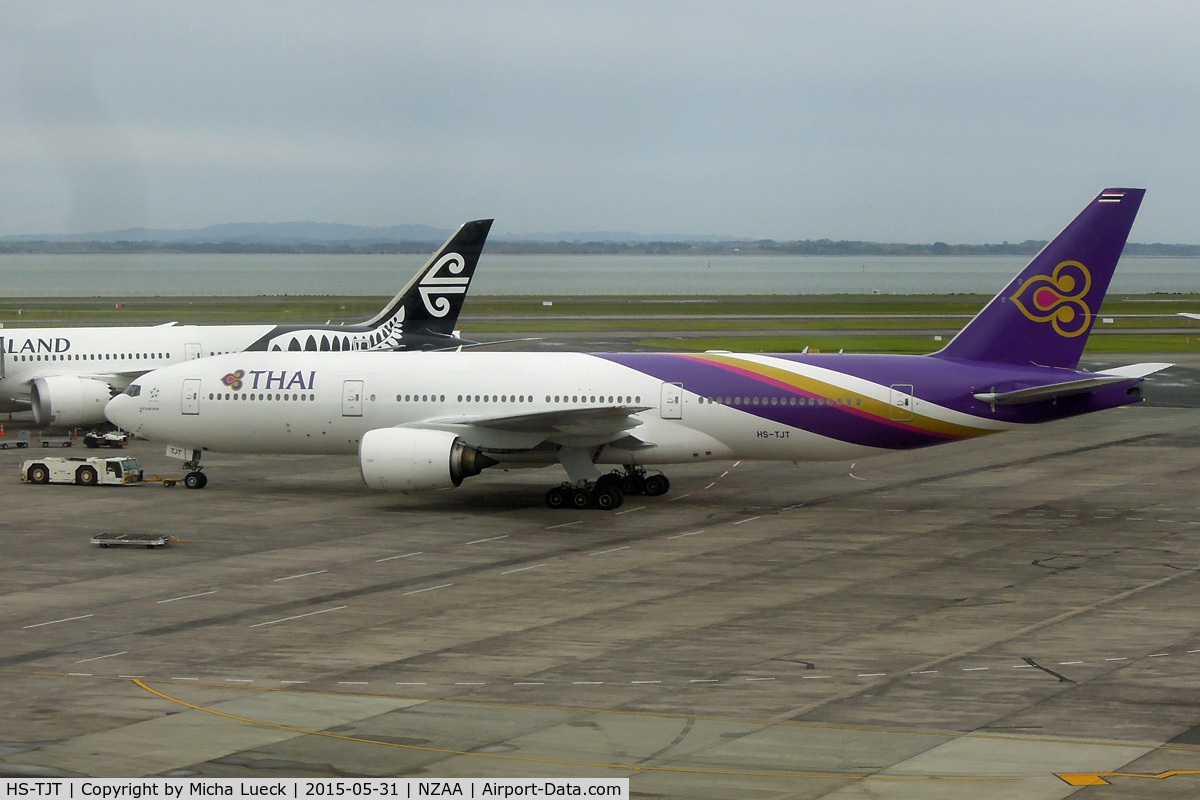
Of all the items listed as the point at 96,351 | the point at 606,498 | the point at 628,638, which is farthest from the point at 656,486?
the point at 96,351


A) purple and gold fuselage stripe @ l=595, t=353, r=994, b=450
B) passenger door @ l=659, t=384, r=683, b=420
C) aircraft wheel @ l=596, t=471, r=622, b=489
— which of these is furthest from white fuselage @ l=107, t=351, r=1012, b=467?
aircraft wheel @ l=596, t=471, r=622, b=489

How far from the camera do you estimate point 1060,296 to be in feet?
125

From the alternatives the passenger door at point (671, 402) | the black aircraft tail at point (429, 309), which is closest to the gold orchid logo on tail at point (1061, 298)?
the passenger door at point (671, 402)

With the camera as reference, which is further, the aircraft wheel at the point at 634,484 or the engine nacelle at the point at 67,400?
the engine nacelle at the point at 67,400

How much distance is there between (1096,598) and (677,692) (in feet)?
36.4

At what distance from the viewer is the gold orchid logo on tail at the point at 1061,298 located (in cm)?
3794

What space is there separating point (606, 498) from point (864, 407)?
763 centimetres

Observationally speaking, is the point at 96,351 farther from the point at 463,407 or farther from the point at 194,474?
the point at 463,407

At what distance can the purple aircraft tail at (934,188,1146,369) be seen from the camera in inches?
1479

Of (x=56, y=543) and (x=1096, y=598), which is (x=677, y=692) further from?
(x=56, y=543)

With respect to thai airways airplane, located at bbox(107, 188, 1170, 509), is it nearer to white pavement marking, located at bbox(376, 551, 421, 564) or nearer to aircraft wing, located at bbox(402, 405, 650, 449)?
aircraft wing, located at bbox(402, 405, 650, 449)

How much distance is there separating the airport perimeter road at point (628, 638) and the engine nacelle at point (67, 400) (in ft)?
38.3

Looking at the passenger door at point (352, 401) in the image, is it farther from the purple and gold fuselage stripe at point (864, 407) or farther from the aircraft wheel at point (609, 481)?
the purple and gold fuselage stripe at point (864, 407)

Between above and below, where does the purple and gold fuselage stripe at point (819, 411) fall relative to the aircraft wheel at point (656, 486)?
above
